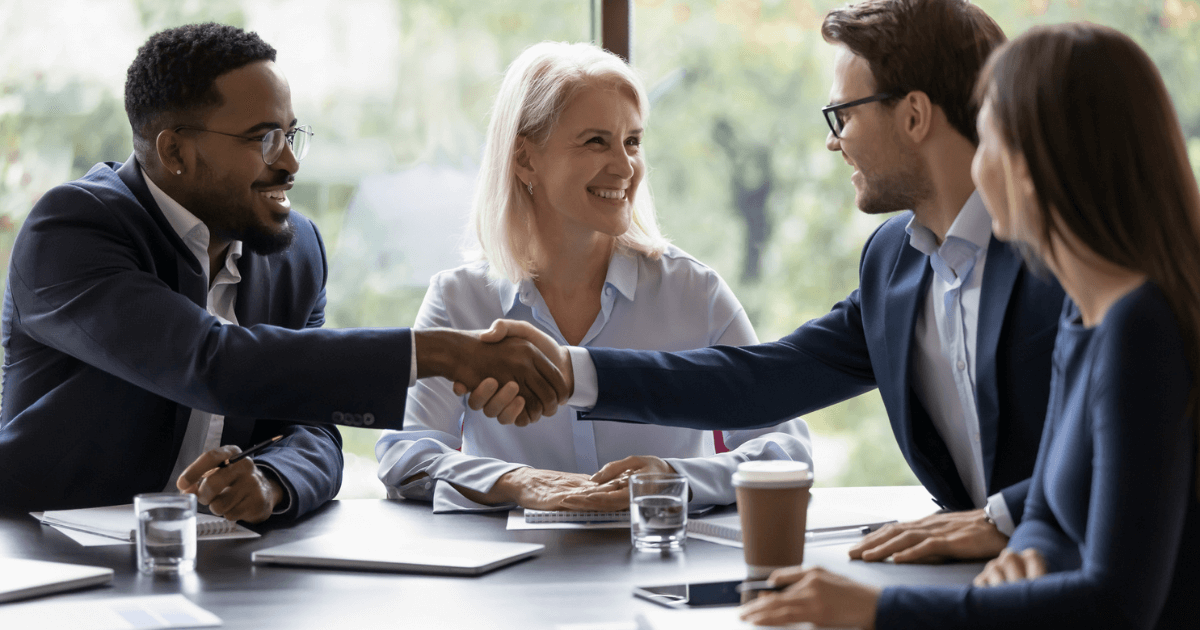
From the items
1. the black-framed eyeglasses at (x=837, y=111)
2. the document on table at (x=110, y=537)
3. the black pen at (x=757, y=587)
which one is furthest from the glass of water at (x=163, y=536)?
the black-framed eyeglasses at (x=837, y=111)

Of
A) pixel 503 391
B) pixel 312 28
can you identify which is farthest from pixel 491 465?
pixel 312 28

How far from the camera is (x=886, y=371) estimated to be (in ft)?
6.06

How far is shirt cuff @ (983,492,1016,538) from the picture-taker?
4.58 ft

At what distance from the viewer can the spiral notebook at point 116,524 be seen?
1.52m

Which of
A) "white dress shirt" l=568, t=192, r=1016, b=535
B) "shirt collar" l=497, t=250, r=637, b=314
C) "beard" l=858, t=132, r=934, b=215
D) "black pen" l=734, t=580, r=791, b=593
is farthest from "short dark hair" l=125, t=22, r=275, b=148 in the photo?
"black pen" l=734, t=580, r=791, b=593

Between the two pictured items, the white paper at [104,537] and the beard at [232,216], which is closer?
the white paper at [104,537]

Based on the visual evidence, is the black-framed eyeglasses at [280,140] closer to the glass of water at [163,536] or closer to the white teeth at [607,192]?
the white teeth at [607,192]

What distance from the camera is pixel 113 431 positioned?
193 centimetres

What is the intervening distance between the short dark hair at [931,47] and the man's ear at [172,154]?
1343 millimetres

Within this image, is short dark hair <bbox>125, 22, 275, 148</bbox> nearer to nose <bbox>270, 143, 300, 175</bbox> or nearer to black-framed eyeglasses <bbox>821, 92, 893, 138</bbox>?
nose <bbox>270, 143, 300, 175</bbox>

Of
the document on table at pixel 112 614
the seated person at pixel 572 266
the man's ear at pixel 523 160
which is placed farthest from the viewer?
the man's ear at pixel 523 160

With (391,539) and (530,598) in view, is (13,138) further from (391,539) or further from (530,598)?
(530,598)

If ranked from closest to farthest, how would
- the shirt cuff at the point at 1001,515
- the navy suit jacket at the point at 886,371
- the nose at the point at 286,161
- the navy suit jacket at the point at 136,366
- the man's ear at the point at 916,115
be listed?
the shirt cuff at the point at 1001,515
the navy suit jacket at the point at 886,371
the navy suit jacket at the point at 136,366
the man's ear at the point at 916,115
the nose at the point at 286,161

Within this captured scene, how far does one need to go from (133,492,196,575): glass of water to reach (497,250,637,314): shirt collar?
1127 millimetres
